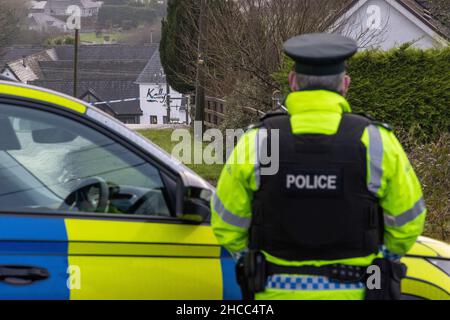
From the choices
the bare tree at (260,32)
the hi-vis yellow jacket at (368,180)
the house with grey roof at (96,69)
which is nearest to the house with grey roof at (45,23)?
A: the house with grey roof at (96,69)

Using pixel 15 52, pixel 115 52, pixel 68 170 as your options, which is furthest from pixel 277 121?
pixel 115 52

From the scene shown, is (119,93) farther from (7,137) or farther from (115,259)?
(115,259)

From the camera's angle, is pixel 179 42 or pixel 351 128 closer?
pixel 351 128

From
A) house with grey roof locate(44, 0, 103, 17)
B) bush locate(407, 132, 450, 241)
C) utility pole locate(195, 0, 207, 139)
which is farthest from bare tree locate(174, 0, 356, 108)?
house with grey roof locate(44, 0, 103, 17)

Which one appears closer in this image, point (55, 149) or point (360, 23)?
point (55, 149)

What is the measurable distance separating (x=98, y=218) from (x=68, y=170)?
33 centimetres

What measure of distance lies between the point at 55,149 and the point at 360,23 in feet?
55.8

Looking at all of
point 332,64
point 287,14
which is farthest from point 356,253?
point 287,14

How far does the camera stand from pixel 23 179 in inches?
134

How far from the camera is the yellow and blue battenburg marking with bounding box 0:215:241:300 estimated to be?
3180mm

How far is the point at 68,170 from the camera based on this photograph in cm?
352

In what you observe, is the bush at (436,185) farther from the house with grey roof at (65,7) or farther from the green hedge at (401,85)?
the house with grey roof at (65,7)

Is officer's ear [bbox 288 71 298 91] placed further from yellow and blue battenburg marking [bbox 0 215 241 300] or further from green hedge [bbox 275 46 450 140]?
green hedge [bbox 275 46 450 140]
